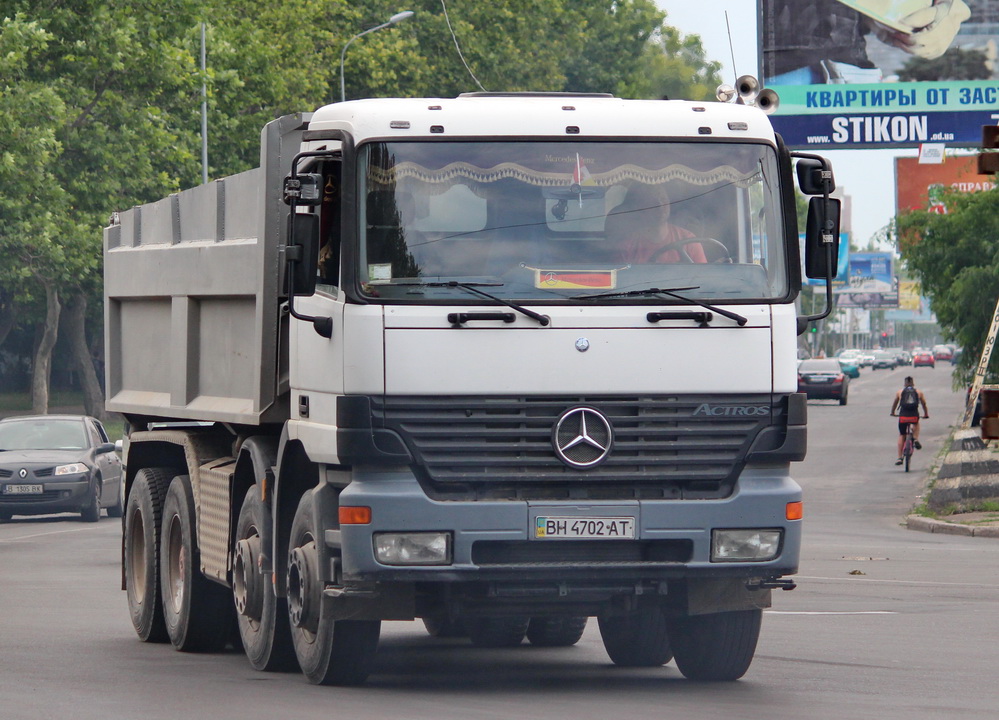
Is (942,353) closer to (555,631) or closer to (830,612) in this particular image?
(830,612)

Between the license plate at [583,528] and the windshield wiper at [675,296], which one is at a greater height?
the windshield wiper at [675,296]

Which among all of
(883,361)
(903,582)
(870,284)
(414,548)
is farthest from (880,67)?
(870,284)

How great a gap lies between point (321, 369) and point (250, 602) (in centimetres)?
182

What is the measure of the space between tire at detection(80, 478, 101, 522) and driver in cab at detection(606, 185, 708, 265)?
17.1 m

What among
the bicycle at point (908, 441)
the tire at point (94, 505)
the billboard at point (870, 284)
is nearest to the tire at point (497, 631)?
the tire at point (94, 505)

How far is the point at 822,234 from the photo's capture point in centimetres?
914

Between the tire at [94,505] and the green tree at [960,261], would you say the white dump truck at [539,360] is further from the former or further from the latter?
the green tree at [960,261]

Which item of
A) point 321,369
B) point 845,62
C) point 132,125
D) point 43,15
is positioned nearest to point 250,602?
point 321,369

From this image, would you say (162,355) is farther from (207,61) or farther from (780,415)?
(207,61)

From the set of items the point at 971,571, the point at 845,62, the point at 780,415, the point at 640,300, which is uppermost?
the point at 845,62

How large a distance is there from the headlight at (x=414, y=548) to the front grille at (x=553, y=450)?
0.23 meters

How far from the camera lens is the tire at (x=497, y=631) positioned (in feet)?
38.3

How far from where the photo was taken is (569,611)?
935 centimetres

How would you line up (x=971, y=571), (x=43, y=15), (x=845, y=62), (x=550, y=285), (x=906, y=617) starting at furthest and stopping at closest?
(x=43, y=15), (x=845, y=62), (x=971, y=571), (x=906, y=617), (x=550, y=285)
